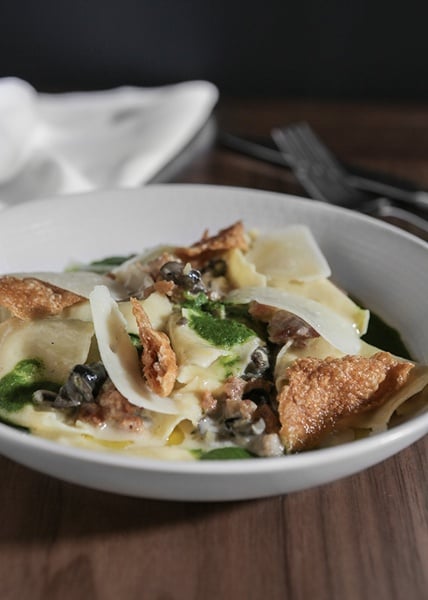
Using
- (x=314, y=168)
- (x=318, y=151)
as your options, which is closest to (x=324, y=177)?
(x=314, y=168)

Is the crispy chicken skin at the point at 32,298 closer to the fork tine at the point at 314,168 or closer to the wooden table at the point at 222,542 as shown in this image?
the wooden table at the point at 222,542

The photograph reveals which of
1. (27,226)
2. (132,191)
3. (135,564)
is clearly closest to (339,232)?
(132,191)

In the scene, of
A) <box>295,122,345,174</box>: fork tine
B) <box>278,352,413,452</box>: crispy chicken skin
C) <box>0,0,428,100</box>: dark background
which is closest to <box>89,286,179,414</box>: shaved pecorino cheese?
<box>278,352,413,452</box>: crispy chicken skin

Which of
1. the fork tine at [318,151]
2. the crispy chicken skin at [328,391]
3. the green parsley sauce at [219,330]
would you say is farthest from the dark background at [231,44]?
the crispy chicken skin at [328,391]

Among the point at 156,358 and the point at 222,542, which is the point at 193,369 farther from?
the point at 222,542

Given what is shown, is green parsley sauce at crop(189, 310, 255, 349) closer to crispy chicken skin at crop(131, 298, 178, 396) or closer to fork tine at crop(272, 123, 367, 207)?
crispy chicken skin at crop(131, 298, 178, 396)
